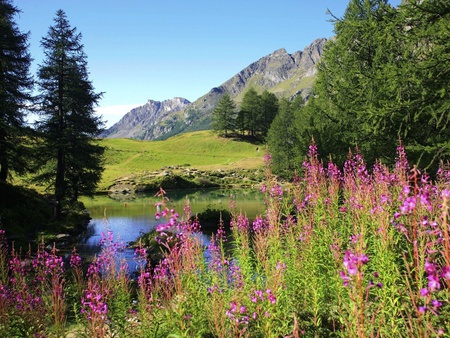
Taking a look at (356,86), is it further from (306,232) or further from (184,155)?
(184,155)

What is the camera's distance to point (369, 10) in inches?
818

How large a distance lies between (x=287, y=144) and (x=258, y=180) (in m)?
13.4

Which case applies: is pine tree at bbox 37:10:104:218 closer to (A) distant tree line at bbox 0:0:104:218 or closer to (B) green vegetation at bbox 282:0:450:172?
(A) distant tree line at bbox 0:0:104:218

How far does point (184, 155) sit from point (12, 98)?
6635 centimetres

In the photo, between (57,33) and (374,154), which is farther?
(57,33)

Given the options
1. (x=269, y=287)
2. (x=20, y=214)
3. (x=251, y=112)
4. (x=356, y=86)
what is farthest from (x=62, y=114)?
(x=251, y=112)

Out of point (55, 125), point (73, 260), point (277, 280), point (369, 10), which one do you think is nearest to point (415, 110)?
point (277, 280)

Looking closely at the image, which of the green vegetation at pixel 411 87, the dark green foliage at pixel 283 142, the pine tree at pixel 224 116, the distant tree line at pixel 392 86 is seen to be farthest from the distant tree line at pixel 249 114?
the green vegetation at pixel 411 87

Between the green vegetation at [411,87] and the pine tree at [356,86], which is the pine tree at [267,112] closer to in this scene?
the pine tree at [356,86]

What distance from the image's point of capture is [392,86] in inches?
432

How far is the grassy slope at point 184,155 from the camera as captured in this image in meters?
74.1

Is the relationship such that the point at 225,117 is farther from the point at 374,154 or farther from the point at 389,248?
the point at 389,248

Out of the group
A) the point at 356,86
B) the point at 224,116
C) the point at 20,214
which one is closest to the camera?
the point at 356,86

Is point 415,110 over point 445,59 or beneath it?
beneath
